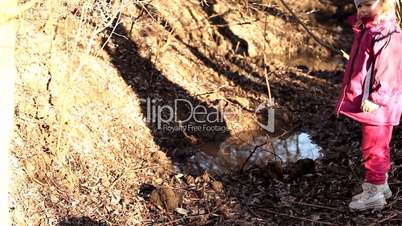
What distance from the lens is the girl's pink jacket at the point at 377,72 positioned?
407 cm

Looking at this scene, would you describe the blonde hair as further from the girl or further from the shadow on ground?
the shadow on ground

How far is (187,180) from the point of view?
19.5 feet

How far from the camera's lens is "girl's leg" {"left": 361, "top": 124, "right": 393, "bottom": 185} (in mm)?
4375

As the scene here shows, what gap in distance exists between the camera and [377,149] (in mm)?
4383

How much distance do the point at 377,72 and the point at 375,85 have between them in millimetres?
99

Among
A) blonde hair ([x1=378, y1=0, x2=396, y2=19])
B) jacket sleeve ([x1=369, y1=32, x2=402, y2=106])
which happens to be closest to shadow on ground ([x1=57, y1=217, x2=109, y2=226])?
jacket sleeve ([x1=369, y1=32, x2=402, y2=106])

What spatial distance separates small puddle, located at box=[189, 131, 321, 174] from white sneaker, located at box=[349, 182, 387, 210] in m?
1.85

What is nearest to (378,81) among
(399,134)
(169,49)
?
(399,134)

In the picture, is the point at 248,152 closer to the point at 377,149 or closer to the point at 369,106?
the point at 377,149

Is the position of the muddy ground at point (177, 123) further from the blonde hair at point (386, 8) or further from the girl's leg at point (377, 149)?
the blonde hair at point (386, 8)

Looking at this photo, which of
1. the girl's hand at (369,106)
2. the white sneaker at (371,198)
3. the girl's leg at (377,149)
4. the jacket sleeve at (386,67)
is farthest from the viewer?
the white sneaker at (371,198)

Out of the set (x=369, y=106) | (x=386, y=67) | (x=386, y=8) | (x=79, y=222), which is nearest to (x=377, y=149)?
(x=369, y=106)

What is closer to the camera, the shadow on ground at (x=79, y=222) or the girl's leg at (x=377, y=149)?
the girl's leg at (x=377, y=149)

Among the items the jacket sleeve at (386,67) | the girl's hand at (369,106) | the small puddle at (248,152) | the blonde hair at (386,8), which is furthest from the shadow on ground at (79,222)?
the blonde hair at (386,8)
